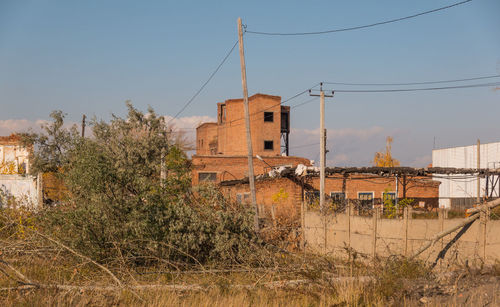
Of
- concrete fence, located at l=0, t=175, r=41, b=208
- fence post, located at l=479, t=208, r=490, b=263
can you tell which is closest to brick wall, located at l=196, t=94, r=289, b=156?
concrete fence, located at l=0, t=175, r=41, b=208

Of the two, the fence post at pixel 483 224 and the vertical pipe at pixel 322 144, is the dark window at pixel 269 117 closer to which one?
the vertical pipe at pixel 322 144

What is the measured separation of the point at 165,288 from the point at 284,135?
40.1 m

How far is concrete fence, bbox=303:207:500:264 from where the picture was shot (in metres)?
10.1

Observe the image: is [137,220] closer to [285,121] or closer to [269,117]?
[269,117]

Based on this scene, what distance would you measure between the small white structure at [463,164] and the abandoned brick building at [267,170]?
30.2 ft

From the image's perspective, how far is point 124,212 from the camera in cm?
921

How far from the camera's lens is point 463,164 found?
43062mm

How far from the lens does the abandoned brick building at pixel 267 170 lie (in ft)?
74.6

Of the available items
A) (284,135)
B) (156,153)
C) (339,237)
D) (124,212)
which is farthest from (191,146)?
(124,212)

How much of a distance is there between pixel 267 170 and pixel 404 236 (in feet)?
80.3

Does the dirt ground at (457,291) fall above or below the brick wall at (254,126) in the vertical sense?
below

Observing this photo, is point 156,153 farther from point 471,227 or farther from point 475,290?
point 475,290

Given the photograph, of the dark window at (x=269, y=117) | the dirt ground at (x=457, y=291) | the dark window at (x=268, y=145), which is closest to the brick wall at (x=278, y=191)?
the dirt ground at (x=457, y=291)

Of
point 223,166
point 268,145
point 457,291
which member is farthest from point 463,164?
point 457,291
